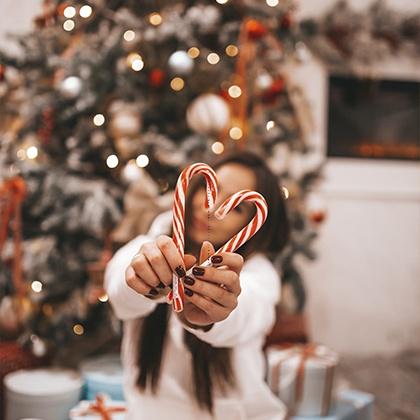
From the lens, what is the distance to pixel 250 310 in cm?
108

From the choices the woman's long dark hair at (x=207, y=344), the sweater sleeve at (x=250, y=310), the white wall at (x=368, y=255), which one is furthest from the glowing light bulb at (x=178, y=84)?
the white wall at (x=368, y=255)

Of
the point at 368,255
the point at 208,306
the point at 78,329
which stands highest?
the point at 208,306

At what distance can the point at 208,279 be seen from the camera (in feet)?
2.44

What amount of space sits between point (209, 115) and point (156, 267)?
113 cm

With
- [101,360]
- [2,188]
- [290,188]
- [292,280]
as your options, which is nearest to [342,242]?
[292,280]

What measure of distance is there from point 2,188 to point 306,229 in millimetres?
1194

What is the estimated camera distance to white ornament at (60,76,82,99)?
69.2 inches

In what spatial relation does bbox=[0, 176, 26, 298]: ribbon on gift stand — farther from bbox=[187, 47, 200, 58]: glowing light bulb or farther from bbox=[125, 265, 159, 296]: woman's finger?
bbox=[125, 265, 159, 296]: woman's finger

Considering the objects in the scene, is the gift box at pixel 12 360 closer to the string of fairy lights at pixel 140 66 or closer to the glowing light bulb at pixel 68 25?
the string of fairy lights at pixel 140 66

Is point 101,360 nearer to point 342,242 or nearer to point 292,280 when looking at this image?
point 292,280

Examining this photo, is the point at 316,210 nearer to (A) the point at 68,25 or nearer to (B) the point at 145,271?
(A) the point at 68,25

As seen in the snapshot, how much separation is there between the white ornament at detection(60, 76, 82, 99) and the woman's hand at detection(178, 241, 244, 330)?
46.3 inches

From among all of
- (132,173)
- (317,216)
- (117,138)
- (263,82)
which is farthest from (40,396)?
(263,82)

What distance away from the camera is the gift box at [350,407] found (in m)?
1.61
